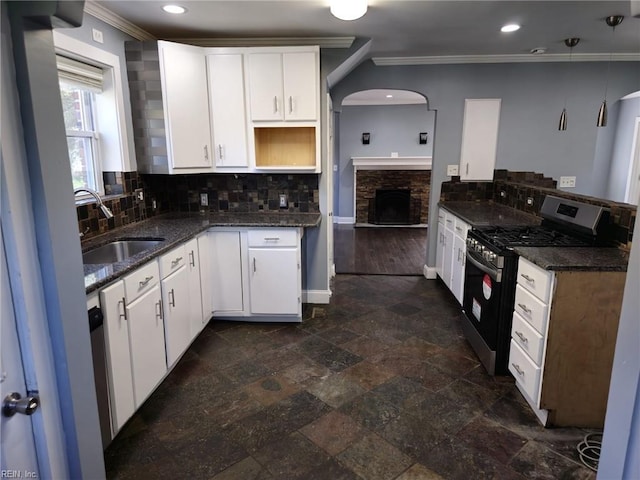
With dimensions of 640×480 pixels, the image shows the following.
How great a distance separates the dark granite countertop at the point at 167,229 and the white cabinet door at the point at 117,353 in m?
0.09

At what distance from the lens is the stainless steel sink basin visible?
2.49m

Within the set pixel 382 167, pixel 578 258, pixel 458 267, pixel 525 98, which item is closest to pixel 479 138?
pixel 525 98

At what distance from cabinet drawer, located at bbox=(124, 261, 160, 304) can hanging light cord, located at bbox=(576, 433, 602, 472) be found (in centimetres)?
236

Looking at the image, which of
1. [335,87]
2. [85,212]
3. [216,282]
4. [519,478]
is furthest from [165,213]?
[519,478]

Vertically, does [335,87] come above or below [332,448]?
above

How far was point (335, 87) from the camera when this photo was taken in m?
4.25

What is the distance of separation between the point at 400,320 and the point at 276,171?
1712mm

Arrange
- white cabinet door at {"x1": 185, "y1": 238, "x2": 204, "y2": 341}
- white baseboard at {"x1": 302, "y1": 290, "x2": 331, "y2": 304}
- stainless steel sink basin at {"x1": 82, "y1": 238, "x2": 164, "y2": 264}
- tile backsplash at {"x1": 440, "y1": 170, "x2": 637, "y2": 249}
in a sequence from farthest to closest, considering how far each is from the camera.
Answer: white baseboard at {"x1": 302, "y1": 290, "x2": 331, "y2": 304} → tile backsplash at {"x1": 440, "y1": 170, "x2": 637, "y2": 249} → white cabinet door at {"x1": 185, "y1": 238, "x2": 204, "y2": 341} → stainless steel sink basin at {"x1": 82, "y1": 238, "x2": 164, "y2": 264}

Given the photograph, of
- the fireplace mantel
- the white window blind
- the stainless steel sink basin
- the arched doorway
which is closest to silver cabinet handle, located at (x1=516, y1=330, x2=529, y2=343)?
the stainless steel sink basin

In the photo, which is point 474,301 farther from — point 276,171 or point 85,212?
point 85,212

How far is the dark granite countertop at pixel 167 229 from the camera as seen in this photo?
187cm

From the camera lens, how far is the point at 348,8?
2439 mm

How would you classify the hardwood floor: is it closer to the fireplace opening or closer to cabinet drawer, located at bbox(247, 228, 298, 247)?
the fireplace opening

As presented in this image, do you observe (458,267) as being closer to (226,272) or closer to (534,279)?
(534,279)
